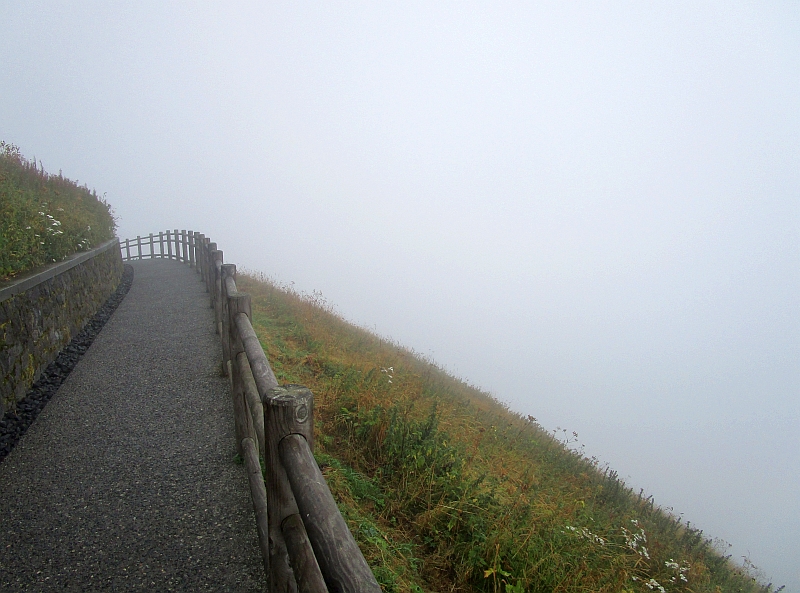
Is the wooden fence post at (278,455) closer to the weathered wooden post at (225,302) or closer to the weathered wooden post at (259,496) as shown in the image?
the weathered wooden post at (259,496)

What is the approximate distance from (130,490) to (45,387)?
298 centimetres

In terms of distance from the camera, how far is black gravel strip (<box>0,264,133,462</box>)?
4.74 metres

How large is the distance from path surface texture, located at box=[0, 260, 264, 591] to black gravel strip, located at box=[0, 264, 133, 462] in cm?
10

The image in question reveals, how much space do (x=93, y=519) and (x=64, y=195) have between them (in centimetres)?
1069

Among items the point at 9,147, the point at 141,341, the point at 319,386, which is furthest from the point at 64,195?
the point at 319,386

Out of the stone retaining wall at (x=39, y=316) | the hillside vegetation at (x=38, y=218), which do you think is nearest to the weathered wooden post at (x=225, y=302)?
the stone retaining wall at (x=39, y=316)

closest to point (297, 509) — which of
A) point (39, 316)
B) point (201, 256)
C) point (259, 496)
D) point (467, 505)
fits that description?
point (259, 496)

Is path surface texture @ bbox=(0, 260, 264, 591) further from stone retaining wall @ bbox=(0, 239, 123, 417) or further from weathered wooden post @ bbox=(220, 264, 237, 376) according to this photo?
stone retaining wall @ bbox=(0, 239, 123, 417)

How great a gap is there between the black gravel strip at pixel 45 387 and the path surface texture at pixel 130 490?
0.34ft

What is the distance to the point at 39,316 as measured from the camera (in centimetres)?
616

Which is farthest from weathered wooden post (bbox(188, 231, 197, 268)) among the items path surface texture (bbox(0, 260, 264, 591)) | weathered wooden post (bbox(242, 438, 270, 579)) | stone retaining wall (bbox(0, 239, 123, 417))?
weathered wooden post (bbox(242, 438, 270, 579))

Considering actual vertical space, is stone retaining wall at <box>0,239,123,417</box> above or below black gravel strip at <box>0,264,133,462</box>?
above

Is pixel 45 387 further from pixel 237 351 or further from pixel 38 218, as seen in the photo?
pixel 38 218

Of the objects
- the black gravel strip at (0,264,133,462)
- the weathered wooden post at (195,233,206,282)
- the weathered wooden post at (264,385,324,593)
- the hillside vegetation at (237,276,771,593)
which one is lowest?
the hillside vegetation at (237,276,771,593)
